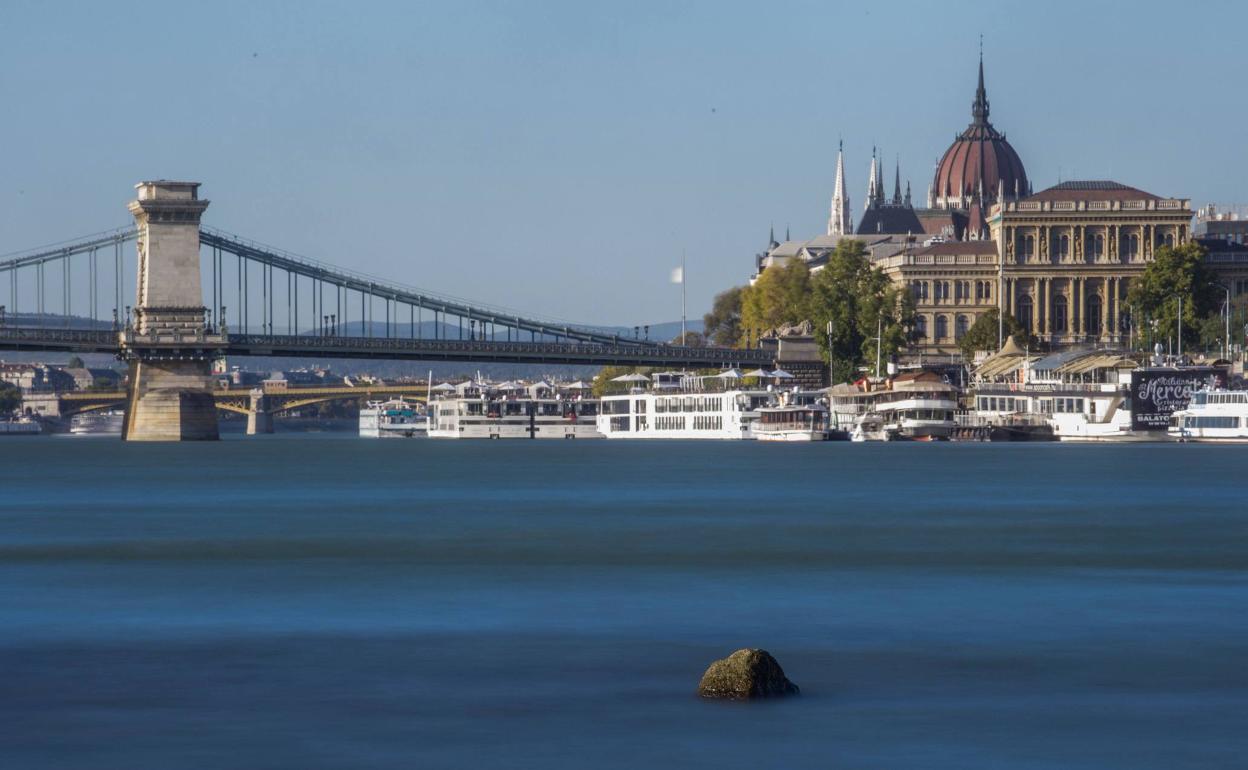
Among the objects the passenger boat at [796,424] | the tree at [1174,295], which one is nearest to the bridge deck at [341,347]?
the passenger boat at [796,424]

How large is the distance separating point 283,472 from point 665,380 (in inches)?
3952

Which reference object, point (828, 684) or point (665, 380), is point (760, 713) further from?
point (665, 380)

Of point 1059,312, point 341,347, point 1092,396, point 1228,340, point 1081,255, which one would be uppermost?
point 1081,255

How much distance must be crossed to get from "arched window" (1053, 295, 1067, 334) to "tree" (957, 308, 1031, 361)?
20.7 ft

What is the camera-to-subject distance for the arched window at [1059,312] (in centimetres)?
19912

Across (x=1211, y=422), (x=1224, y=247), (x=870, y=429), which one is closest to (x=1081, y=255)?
(x=1224, y=247)

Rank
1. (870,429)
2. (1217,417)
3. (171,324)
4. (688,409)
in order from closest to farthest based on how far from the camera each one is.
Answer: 1. (1217,417)
2. (171,324)
3. (870,429)
4. (688,409)

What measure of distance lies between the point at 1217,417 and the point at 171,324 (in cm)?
5750

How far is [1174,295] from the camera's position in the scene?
169750 mm

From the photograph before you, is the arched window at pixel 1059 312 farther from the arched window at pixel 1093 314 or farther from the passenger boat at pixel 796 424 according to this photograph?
the passenger boat at pixel 796 424

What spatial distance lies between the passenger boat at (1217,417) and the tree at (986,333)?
58.0 metres

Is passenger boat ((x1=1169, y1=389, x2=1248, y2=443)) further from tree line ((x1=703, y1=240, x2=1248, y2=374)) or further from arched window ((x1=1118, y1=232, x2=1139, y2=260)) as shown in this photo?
arched window ((x1=1118, y1=232, x2=1139, y2=260))

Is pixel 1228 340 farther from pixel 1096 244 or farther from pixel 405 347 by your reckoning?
pixel 405 347

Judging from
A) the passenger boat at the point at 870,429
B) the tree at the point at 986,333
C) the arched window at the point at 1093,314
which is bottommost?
the passenger boat at the point at 870,429
